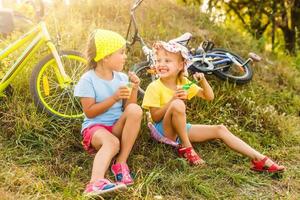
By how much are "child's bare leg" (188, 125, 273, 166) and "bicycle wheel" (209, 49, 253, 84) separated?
1386mm

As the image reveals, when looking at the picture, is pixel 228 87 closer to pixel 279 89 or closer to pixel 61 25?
pixel 279 89

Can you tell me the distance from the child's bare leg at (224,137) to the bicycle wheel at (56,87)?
107 cm

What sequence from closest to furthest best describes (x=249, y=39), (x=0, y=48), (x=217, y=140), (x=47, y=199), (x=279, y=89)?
(x=47, y=199) → (x=217, y=140) → (x=0, y=48) → (x=279, y=89) → (x=249, y=39)

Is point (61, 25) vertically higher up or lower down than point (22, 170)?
higher up

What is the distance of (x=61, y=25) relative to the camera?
20.1ft

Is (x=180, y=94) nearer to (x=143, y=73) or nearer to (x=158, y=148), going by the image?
(x=158, y=148)

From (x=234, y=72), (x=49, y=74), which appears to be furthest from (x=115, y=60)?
(x=234, y=72)

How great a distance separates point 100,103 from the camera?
4.09 metres

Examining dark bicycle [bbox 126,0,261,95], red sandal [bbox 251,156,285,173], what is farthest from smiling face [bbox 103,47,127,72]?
red sandal [bbox 251,156,285,173]

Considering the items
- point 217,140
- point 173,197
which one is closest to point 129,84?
point 173,197

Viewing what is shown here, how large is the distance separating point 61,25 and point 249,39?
2.89 metres

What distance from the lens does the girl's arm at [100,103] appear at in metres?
3.99

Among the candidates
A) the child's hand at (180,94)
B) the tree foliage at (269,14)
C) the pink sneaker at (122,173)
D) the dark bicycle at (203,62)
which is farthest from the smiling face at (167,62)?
the tree foliage at (269,14)

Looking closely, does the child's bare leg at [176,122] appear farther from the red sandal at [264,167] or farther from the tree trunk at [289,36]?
the tree trunk at [289,36]
